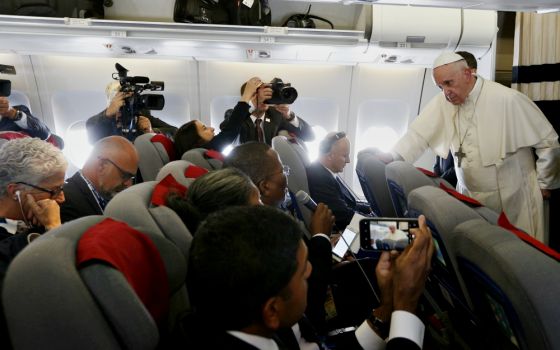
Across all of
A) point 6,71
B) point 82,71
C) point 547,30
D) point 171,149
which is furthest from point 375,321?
point 82,71

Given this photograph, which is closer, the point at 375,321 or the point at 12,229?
the point at 375,321

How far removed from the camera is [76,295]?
0.73 meters

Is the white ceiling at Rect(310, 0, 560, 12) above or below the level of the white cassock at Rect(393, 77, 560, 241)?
above

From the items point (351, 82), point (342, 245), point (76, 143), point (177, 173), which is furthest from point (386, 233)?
point (76, 143)

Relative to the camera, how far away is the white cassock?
293 centimetres

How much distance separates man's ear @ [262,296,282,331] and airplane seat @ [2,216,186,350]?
0.25 m

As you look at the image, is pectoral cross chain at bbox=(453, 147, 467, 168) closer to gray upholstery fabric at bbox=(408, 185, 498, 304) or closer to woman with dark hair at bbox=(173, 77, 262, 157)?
woman with dark hair at bbox=(173, 77, 262, 157)

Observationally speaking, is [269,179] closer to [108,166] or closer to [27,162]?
[108,166]

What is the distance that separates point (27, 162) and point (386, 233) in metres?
1.48

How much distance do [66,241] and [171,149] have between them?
2329mm

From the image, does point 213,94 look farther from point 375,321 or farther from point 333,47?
point 375,321

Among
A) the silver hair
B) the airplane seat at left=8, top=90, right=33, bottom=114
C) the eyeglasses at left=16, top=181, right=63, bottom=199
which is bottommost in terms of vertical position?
the eyeglasses at left=16, top=181, right=63, bottom=199

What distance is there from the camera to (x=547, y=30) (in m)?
3.28

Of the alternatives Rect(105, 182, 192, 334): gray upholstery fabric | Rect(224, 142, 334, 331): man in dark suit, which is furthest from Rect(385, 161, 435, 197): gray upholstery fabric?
Rect(105, 182, 192, 334): gray upholstery fabric
